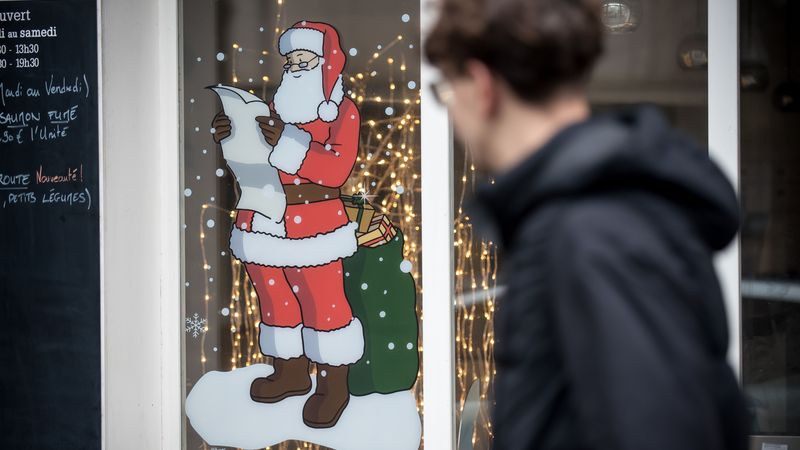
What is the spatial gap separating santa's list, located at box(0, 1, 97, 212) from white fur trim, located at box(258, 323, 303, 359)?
1.01 metres

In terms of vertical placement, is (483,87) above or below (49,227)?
above

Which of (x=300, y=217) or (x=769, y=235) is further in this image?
(x=300, y=217)

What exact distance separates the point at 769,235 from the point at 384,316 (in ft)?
5.91

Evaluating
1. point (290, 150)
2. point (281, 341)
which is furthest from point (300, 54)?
point (281, 341)

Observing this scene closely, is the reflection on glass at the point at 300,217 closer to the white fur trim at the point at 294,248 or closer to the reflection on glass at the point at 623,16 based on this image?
the white fur trim at the point at 294,248

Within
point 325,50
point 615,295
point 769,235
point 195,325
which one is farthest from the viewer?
point 195,325

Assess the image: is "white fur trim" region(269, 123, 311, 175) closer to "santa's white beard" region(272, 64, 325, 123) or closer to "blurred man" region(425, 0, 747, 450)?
"santa's white beard" region(272, 64, 325, 123)

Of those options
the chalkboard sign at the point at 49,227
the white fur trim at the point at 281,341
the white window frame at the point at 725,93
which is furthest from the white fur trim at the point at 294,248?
the white window frame at the point at 725,93

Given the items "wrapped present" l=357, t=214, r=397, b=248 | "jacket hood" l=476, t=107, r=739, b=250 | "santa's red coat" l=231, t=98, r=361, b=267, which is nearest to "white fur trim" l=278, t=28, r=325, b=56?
"santa's red coat" l=231, t=98, r=361, b=267

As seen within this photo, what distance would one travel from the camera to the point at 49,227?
4.04 meters

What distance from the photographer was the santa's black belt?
4.02 meters

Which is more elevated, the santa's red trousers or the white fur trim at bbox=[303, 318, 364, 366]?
the santa's red trousers

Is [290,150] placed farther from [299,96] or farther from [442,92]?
[442,92]

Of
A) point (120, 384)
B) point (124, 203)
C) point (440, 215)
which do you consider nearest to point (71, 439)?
point (120, 384)
